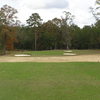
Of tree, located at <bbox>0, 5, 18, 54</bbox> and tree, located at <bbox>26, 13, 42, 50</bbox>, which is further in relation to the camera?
tree, located at <bbox>26, 13, 42, 50</bbox>

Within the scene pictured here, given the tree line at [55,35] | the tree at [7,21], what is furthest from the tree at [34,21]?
the tree at [7,21]

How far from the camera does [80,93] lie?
7645mm

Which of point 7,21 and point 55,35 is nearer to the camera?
point 7,21

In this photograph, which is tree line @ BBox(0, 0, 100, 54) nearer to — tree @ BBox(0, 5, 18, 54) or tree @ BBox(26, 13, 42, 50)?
tree @ BBox(26, 13, 42, 50)

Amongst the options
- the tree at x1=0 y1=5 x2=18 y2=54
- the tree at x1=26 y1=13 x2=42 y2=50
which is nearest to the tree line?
the tree at x1=26 y1=13 x2=42 y2=50

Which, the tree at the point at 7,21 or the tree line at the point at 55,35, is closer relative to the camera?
the tree at the point at 7,21

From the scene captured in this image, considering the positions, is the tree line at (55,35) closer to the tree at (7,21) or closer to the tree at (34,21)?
the tree at (34,21)

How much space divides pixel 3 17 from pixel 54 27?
20.9 m

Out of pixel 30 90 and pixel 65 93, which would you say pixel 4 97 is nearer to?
pixel 30 90

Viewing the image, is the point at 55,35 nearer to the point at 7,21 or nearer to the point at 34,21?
the point at 34,21

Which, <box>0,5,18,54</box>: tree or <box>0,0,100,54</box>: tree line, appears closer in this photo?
<box>0,5,18,54</box>: tree

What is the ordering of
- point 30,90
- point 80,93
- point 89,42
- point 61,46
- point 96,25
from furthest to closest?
point 61,46 < point 89,42 < point 96,25 < point 30,90 < point 80,93

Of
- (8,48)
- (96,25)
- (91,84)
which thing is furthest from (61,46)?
(91,84)

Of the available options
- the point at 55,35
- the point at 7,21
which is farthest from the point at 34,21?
the point at 7,21
